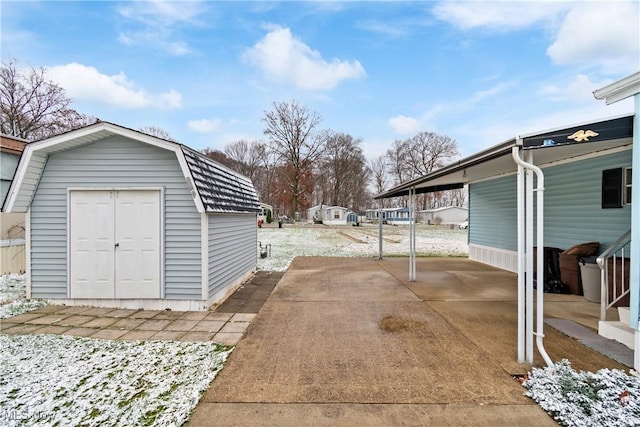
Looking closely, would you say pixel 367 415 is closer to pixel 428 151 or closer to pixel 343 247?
pixel 343 247

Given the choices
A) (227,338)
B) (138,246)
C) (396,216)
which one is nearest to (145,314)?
(138,246)

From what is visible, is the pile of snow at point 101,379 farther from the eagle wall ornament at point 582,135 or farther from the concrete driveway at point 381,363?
the eagle wall ornament at point 582,135

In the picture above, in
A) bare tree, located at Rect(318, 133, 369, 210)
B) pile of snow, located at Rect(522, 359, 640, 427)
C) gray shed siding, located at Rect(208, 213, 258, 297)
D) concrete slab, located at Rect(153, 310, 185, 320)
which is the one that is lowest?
concrete slab, located at Rect(153, 310, 185, 320)

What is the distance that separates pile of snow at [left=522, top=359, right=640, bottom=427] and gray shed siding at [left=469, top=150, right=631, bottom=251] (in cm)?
358

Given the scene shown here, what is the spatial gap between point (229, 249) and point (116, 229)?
2016 mm

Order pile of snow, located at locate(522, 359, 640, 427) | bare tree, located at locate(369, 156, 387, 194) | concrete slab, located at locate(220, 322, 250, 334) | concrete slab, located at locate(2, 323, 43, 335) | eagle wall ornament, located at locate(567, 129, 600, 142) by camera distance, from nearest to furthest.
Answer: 1. pile of snow, located at locate(522, 359, 640, 427)
2. eagle wall ornament, located at locate(567, 129, 600, 142)
3. concrete slab, located at locate(2, 323, 43, 335)
4. concrete slab, located at locate(220, 322, 250, 334)
5. bare tree, located at locate(369, 156, 387, 194)

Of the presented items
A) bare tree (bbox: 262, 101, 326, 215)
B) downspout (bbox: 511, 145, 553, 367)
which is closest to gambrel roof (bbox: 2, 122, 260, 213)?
downspout (bbox: 511, 145, 553, 367)

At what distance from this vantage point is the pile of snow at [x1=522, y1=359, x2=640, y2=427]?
6.81 ft

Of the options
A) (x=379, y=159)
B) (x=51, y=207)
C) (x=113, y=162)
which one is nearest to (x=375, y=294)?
(x=113, y=162)

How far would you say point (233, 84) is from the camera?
1352 centimetres

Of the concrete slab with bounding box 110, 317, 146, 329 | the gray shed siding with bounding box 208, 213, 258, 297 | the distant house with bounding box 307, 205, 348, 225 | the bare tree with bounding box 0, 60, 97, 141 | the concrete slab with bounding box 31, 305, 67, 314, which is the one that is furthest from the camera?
the distant house with bounding box 307, 205, 348, 225

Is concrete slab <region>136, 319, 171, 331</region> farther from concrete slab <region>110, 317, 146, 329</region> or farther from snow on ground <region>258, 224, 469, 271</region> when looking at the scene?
snow on ground <region>258, 224, 469, 271</region>

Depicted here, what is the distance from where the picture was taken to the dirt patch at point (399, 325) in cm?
388

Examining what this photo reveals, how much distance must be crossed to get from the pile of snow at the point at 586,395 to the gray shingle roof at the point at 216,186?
15.0 ft
